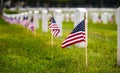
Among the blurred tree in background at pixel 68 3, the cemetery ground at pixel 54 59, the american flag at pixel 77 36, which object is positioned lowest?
the blurred tree in background at pixel 68 3

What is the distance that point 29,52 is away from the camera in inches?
573

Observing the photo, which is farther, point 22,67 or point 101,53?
point 101,53

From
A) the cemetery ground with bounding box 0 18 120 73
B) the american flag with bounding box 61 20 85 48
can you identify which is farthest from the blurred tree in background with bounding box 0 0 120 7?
the american flag with bounding box 61 20 85 48

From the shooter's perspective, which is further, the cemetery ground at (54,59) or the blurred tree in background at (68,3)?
the blurred tree in background at (68,3)

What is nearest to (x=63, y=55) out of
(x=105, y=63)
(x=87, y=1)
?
(x=105, y=63)

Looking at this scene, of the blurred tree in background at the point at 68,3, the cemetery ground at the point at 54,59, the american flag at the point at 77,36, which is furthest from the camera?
the blurred tree in background at the point at 68,3

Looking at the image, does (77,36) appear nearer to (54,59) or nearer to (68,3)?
(54,59)

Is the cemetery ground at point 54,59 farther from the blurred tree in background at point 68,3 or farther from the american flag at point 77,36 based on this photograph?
the blurred tree in background at point 68,3

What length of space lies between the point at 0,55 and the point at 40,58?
4.66 feet

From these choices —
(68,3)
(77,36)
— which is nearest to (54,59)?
(77,36)

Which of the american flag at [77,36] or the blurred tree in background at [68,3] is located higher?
the american flag at [77,36]

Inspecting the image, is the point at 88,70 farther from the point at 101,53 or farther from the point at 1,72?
the point at 101,53

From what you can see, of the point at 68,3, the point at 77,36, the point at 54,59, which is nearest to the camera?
the point at 77,36

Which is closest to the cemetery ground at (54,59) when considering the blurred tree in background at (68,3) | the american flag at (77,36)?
the american flag at (77,36)
